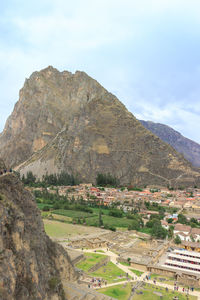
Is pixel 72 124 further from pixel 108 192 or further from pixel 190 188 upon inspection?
pixel 190 188

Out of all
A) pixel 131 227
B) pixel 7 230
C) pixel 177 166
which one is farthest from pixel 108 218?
pixel 177 166

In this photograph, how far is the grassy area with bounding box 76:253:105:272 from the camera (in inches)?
1471

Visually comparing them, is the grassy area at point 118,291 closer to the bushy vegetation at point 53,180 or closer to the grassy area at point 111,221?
the grassy area at point 111,221

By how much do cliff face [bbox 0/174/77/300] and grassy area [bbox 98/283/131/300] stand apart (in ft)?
26.6

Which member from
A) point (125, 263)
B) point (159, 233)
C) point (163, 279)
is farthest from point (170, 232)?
point (163, 279)

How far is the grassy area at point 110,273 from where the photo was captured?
34597 millimetres

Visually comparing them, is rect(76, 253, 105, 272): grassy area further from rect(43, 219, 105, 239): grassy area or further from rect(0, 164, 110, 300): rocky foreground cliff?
rect(0, 164, 110, 300): rocky foreground cliff

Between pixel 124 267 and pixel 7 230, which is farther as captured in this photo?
pixel 124 267

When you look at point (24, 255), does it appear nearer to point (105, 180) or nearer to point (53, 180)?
point (105, 180)

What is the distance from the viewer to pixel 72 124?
14862 centimetres

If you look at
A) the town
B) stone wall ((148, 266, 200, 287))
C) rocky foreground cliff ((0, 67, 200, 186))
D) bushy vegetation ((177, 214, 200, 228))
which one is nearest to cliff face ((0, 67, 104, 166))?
rocky foreground cliff ((0, 67, 200, 186))

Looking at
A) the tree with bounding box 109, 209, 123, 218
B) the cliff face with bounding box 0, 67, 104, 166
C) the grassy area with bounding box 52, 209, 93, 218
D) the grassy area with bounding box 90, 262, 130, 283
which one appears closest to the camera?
the grassy area with bounding box 90, 262, 130, 283

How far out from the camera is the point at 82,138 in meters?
141

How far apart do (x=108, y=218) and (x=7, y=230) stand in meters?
53.8
